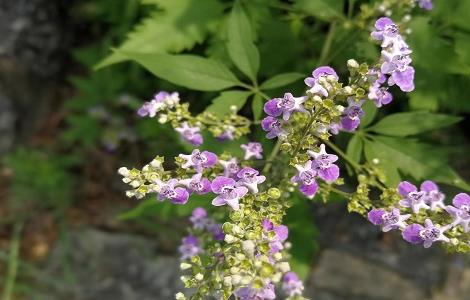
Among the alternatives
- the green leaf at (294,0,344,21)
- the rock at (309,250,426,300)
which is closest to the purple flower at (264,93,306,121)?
the green leaf at (294,0,344,21)

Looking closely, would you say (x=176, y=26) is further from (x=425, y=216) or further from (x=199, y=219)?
(x=425, y=216)

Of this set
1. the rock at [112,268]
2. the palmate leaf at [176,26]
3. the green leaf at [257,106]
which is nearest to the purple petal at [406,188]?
the green leaf at [257,106]

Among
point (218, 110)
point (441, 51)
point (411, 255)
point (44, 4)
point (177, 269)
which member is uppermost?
point (441, 51)

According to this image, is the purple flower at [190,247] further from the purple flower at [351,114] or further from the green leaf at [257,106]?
the purple flower at [351,114]

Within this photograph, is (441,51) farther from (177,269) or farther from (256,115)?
(177,269)

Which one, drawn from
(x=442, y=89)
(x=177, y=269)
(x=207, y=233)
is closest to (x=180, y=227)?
(x=177, y=269)
